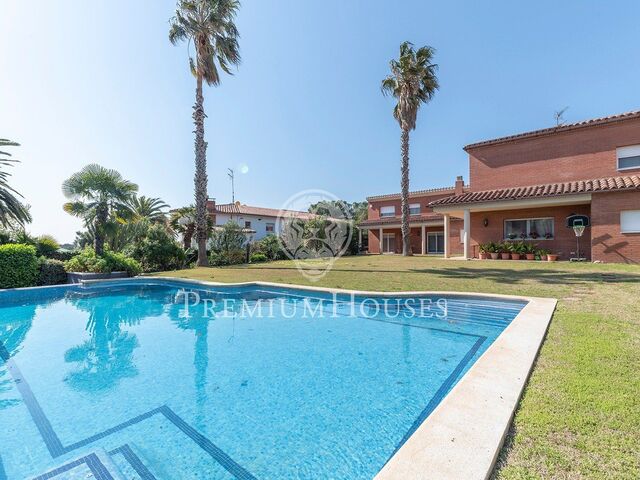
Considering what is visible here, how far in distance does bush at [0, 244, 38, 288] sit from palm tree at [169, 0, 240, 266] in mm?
8007

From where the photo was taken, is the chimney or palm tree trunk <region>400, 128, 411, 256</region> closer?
palm tree trunk <region>400, 128, 411, 256</region>

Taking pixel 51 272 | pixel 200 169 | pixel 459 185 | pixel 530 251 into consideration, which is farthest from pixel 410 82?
pixel 51 272

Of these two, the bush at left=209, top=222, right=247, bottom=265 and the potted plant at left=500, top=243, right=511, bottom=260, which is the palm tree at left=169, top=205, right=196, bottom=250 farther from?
the potted plant at left=500, top=243, right=511, bottom=260

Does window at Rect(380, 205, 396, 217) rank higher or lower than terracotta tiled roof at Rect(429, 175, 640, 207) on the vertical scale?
higher

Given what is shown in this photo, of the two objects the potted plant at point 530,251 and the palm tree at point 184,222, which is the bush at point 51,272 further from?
the potted plant at point 530,251

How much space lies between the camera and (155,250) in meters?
18.1

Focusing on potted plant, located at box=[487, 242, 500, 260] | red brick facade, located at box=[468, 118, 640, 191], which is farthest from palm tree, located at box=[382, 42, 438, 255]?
potted plant, located at box=[487, 242, 500, 260]

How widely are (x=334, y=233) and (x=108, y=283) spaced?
19020 mm

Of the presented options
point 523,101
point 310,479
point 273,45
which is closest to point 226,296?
point 310,479

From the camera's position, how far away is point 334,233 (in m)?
28.9

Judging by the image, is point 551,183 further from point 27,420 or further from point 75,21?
point 75,21

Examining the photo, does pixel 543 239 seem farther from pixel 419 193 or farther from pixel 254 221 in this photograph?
pixel 254 221

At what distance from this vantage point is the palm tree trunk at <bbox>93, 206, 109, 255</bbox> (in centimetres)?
1537

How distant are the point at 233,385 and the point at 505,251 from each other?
63.2 feet
